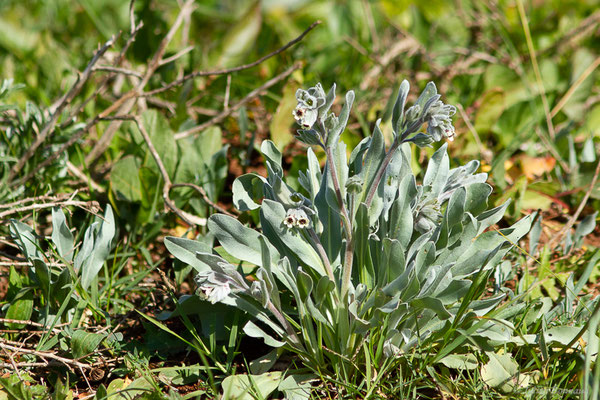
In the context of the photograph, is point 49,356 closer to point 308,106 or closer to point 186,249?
point 186,249

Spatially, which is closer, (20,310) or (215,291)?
(215,291)

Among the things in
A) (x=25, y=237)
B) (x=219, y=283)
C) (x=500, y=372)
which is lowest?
(x=500, y=372)

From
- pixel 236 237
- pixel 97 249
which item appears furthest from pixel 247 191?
pixel 97 249

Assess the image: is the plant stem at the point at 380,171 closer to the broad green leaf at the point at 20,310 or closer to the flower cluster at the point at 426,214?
the flower cluster at the point at 426,214

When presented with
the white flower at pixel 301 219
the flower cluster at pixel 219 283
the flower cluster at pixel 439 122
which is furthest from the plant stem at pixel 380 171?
the flower cluster at pixel 219 283

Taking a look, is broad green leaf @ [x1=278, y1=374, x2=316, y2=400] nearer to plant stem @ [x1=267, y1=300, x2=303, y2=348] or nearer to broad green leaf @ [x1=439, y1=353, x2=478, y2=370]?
plant stem @ [x1=267, y1=300, x2=303, y2=348]

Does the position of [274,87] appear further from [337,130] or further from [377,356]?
[377,356]

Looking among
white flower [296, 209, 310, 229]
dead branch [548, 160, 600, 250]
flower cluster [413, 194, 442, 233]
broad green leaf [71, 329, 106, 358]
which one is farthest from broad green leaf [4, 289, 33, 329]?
dead branch [548, 160, 600, 250]
